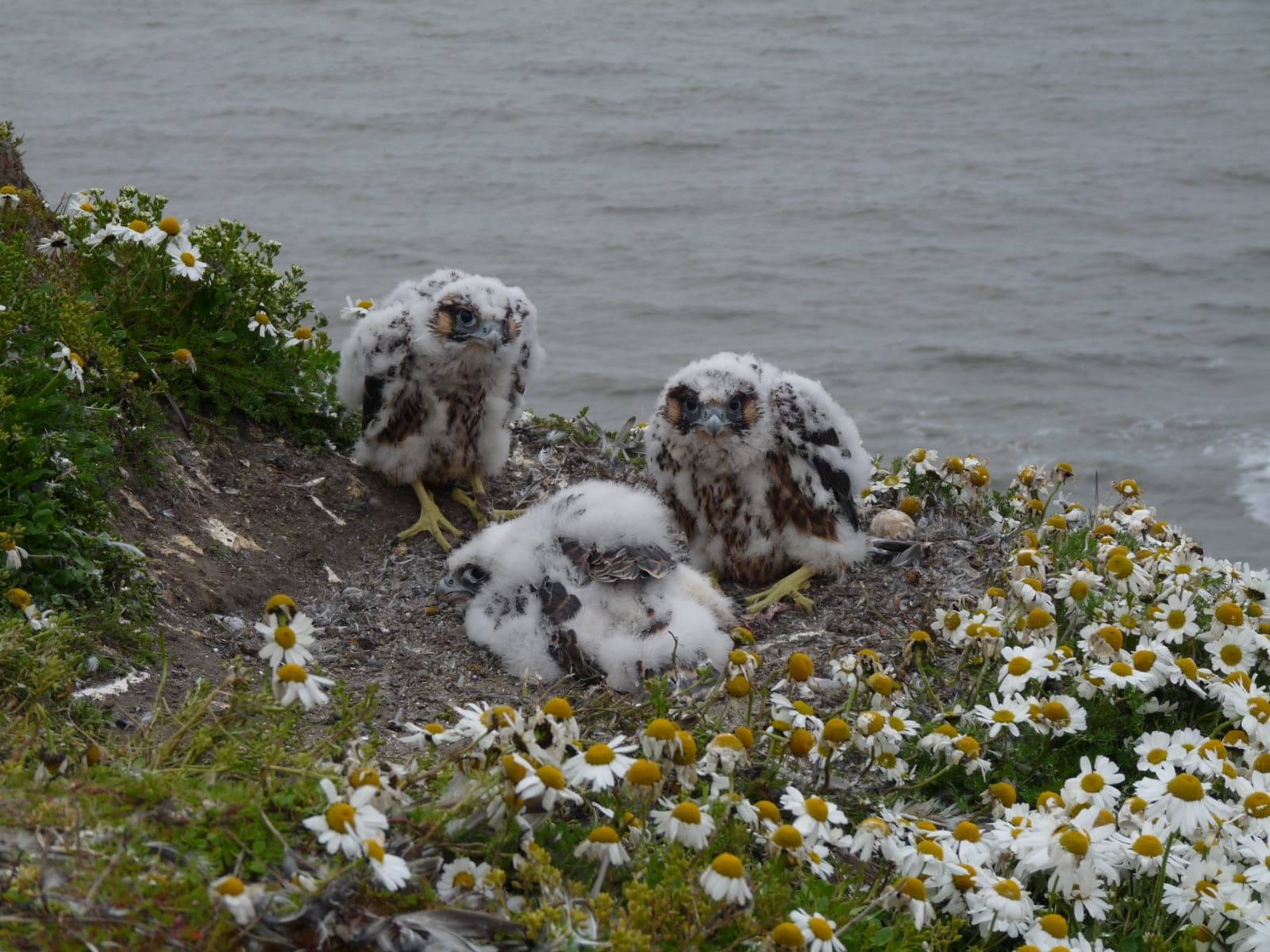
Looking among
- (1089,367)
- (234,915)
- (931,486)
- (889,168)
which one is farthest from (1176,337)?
(234,915)

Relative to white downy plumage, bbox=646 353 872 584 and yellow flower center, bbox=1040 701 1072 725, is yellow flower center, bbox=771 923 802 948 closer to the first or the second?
yellow flower center, bbox=1040 701 1072 725

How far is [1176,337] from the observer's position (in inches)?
421

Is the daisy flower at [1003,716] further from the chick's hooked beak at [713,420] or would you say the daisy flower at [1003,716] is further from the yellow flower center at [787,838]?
the chick's hooked beak at [713,420]

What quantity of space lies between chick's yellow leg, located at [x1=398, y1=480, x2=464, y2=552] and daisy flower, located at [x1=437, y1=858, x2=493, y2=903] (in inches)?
101

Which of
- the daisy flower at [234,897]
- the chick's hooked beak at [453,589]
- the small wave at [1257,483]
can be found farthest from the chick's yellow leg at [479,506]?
the small wave at [1257,483]

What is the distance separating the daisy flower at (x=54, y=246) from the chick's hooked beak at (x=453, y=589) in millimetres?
1755

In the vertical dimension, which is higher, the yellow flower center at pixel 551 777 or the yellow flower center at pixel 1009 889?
the yellow flower center at pixel 551 777

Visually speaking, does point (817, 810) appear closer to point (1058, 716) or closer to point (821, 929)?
point (821, 929)

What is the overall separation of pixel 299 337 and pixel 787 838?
11.4 feet

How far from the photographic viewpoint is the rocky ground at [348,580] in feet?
14.0

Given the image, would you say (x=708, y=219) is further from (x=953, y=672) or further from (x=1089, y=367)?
(x=953, y=672)

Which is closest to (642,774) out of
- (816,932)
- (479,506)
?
(816,932)

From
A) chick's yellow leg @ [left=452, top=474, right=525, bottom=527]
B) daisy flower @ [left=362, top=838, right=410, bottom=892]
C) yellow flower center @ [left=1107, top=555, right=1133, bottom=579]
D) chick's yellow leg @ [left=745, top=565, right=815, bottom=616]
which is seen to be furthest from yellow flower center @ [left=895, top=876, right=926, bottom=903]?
chick's yellow leg @ [left=452, top=474, right=525, bottom=527]

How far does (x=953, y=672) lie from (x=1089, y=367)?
22.1 ft
